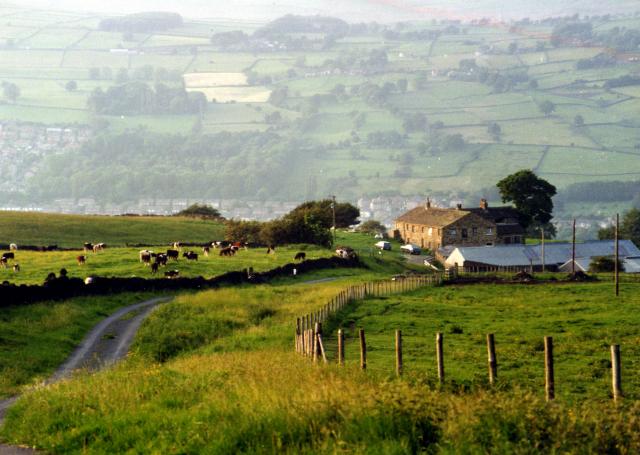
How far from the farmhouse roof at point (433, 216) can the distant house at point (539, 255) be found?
669 inches

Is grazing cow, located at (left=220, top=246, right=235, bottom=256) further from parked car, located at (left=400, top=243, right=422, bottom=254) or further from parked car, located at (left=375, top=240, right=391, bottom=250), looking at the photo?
parked car, located at (left=400, top=243, right=422, bottom=254)

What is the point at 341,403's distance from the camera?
19.8 meters

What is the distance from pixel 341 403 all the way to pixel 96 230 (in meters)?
103

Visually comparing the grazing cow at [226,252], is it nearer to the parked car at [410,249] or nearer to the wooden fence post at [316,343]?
the parked car at [410,249]

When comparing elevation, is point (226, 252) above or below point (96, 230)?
below

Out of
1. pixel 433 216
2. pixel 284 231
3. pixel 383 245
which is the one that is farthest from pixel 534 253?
pixel 284 231

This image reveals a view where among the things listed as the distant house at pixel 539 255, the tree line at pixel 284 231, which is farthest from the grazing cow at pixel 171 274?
the distant house at pixel 539 255

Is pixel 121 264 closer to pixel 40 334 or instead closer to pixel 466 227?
pixel 40 334

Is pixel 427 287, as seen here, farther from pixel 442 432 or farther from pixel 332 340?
pixel 442 432

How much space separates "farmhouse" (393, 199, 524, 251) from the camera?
14888 cm

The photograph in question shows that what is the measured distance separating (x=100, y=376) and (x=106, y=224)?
97.7m

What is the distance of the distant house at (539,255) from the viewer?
12500 cm

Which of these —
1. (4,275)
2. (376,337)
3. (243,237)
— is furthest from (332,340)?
(243,237)

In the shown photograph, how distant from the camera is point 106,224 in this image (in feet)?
407
